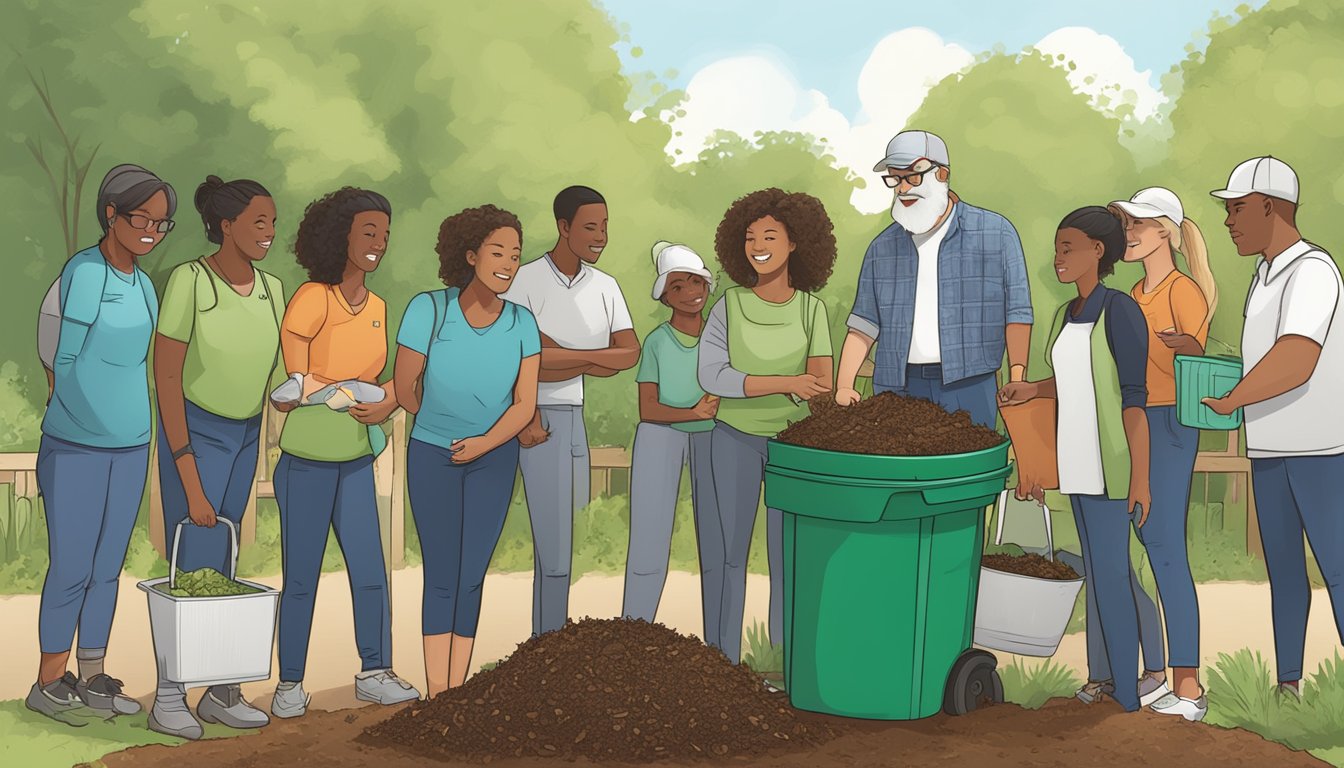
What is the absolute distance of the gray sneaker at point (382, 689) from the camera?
643 cm

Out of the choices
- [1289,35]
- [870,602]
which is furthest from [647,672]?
[1289,35]

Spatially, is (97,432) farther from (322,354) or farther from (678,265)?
(678,265)

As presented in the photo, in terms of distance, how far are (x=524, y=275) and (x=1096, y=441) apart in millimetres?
2510

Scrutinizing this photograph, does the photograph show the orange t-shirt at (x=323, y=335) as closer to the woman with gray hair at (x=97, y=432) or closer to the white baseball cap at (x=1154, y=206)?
the woman with gray hair at (x=97, y=432)

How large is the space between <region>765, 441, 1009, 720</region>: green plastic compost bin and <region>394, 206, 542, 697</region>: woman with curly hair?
1.10 meters

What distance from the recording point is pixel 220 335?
600 centimetres

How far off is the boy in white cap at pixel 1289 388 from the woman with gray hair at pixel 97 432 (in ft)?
14.3

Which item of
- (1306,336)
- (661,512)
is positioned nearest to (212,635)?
(661,512)

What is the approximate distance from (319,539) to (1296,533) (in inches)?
160

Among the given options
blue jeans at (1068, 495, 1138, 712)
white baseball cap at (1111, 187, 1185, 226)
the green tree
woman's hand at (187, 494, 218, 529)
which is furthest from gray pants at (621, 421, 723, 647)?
the green tree

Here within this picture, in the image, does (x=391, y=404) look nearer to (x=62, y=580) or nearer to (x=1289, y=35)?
(x=62, y=580)

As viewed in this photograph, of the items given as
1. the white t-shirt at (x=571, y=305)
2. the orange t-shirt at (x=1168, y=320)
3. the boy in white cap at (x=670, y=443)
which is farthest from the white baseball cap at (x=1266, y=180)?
the white t-shirt at (x=571, y=305)

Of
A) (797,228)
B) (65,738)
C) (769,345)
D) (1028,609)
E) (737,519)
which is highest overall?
(797,228)

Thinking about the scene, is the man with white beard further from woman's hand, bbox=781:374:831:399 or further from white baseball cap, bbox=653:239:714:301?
white baseball cap, bbox=653:239:714:301
